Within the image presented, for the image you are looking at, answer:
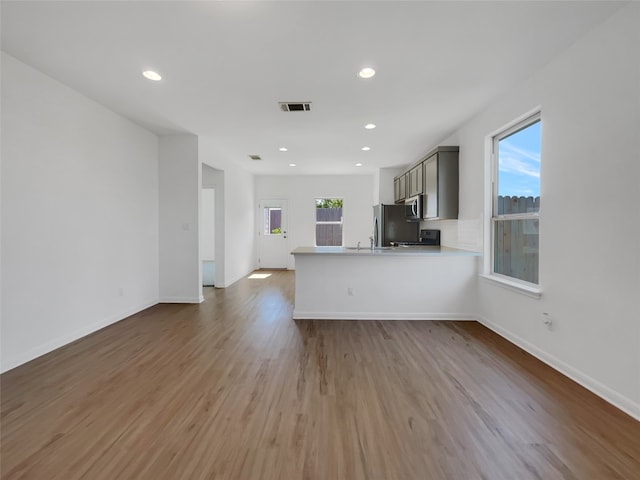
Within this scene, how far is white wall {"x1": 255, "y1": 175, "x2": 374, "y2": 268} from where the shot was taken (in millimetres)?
8211

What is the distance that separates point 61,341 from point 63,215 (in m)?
1.28

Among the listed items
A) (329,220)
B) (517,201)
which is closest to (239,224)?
(329,220)

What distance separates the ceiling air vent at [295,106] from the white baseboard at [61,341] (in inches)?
132

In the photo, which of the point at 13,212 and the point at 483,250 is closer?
the point at 13,212

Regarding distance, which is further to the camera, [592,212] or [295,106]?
[295,106]

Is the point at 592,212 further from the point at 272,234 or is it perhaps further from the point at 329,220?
the point at 272,234

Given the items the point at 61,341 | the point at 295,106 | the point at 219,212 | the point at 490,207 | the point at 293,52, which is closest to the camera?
the point at 293,52

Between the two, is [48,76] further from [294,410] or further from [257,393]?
[294,410]

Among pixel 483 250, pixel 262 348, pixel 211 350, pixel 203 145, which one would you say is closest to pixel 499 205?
pixel 483 250

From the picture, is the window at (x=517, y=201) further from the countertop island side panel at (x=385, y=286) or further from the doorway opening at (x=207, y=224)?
the doorway opening at (x=207, y=224)

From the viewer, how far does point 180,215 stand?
4.75 metres

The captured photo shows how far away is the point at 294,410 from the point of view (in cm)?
196

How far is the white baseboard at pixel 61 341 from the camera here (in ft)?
8.33

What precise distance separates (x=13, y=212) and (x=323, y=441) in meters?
3.11
